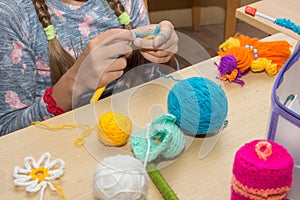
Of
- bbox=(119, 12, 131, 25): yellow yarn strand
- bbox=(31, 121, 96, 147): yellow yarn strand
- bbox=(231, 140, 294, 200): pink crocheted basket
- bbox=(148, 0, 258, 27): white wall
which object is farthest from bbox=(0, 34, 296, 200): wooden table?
bbox=(148, 0, 258, 27): white wall

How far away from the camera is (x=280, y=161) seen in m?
0.52

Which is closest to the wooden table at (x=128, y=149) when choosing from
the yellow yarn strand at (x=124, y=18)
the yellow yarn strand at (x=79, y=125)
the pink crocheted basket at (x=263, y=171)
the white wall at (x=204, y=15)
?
the yellow yarn strand at (x=79, y=125)

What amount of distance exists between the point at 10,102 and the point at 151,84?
1.02 feet

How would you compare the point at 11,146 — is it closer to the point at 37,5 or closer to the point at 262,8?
the point at 37,5

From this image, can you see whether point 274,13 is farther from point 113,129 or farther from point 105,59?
point 113,129

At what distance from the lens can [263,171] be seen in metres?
0.51

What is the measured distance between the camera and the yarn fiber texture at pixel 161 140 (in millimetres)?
698

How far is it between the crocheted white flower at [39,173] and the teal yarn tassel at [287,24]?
2.05 ft

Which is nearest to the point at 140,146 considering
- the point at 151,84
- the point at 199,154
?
the point at 199,154

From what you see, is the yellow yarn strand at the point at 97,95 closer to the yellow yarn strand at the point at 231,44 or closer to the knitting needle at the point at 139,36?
the knitting needle at the point at 139,36

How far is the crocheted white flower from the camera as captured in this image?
0.68 m

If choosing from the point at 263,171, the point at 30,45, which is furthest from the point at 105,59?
the point at 263,171

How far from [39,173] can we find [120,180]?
16 cm

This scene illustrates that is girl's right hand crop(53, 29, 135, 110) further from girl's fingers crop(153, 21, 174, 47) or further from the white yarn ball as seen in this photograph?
the white yarn ball
